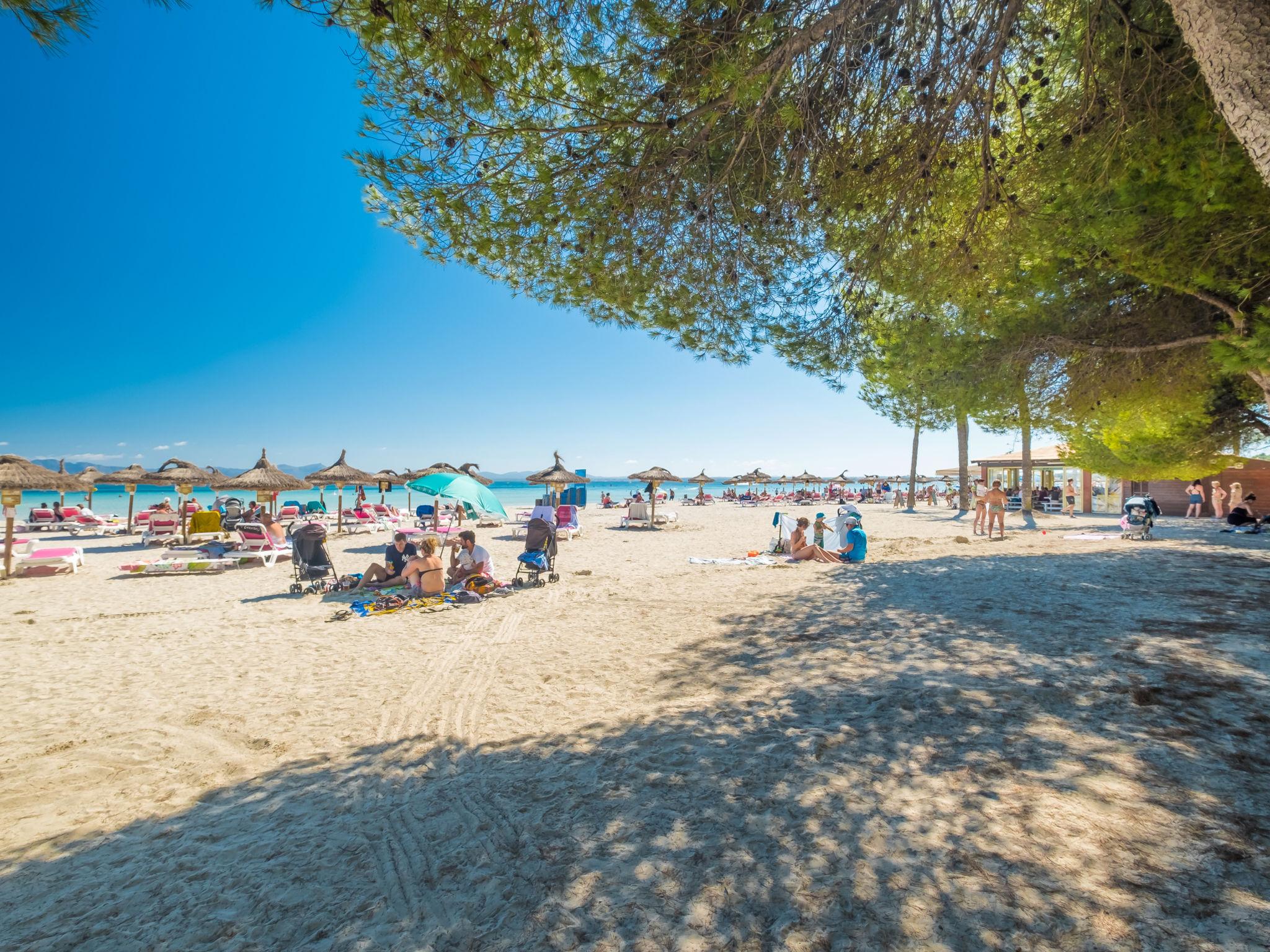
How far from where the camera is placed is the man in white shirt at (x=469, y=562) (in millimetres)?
8617

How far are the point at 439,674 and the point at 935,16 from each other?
22.9 feet

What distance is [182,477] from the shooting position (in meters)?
17.2

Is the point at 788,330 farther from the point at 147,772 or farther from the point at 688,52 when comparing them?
the point at 147,772

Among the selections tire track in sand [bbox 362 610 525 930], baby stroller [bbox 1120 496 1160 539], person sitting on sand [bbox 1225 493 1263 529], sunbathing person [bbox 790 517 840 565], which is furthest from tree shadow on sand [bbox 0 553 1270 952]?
person sitting on sand [bbox 1225 493 1263 529]

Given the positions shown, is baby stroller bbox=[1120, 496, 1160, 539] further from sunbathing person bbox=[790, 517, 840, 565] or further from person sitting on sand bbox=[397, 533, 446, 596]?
person sitting on sand bbox=[397, 533, 446, 596]

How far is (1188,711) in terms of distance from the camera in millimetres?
3309

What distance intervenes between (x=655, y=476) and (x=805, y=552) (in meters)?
12.7

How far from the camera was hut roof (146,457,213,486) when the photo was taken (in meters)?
17.0

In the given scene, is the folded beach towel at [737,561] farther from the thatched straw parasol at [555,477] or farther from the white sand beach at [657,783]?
the thatched straw parasol at [555,477]

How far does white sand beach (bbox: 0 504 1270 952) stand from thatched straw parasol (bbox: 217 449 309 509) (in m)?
9.30

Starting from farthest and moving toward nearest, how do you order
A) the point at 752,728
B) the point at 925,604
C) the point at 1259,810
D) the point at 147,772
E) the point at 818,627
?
1. the point at 925,604
2. the point at 818,627
3. the point at 752,728
4. the point at 147,772
5. the point at 1259,810

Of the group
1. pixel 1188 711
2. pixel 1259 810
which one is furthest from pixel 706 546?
pixel 1259 810

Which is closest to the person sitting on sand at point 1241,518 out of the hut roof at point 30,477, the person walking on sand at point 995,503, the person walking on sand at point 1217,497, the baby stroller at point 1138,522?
the baby stroller at point 1138,522

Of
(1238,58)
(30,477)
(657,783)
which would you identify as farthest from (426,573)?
(30,477)
